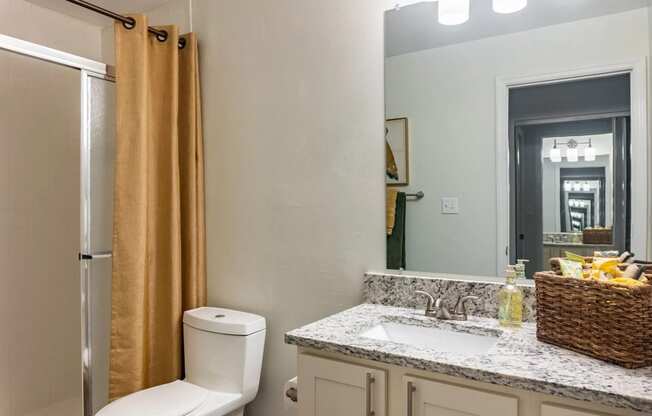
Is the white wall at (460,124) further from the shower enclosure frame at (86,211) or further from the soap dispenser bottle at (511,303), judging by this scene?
the shower enclosure frame at (86,211)

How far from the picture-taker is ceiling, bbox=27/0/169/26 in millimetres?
2391

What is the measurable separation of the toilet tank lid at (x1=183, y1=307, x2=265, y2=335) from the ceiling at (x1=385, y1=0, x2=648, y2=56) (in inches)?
50.7

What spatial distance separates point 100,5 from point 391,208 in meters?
2.03

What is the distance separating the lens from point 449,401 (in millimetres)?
1076

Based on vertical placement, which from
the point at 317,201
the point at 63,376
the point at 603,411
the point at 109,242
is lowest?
the point at 63,376

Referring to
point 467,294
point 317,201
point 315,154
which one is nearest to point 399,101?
→ point 315,154

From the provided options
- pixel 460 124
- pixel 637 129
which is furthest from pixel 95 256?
pixel 637 129

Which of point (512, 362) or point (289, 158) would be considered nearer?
point (512, 362)

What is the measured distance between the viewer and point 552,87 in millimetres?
1430

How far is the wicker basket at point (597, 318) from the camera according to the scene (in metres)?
1.00

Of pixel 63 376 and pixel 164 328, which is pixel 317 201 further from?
pixel 63 376

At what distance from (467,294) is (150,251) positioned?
1.47 meters

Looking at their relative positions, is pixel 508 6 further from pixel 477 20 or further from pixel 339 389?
pixel 339 389

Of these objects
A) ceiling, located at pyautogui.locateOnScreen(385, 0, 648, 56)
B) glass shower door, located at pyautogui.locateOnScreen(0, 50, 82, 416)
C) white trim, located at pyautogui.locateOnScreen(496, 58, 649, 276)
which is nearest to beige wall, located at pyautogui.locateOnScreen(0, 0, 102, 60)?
glass shower door, located at pyautogui.locateOnScreen(0, 50, 82, 416)
